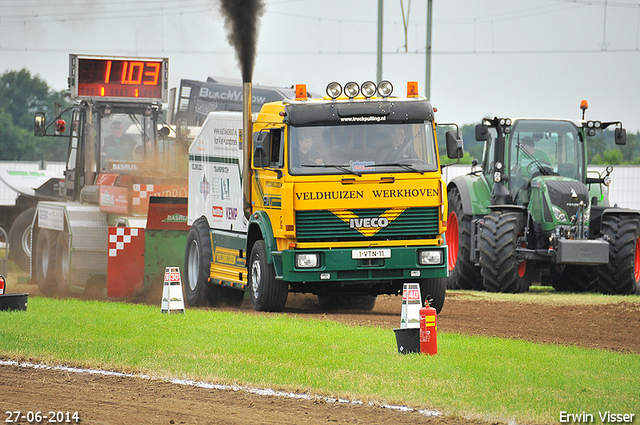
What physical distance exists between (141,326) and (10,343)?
1971mm

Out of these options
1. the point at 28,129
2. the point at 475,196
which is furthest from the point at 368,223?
the point at 28,129

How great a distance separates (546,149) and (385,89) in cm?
613

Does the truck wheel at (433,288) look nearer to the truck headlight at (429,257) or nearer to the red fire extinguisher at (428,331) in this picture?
the truck headlight at (429,257)

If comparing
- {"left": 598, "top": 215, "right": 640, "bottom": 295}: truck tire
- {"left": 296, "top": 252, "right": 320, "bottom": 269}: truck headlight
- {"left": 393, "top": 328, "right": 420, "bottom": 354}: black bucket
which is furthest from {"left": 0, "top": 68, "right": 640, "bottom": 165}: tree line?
{"left": 393, "top": 328, "right": 420, "bottom": 354}: black bucket

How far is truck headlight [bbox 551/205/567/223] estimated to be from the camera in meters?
18.6

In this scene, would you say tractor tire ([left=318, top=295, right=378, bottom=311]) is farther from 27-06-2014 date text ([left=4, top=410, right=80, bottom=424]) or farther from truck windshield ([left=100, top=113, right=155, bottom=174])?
27-06-2014 date text ([left=4, top=410, right=80, bottom=424])

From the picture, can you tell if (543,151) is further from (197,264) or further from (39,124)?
(39,124)

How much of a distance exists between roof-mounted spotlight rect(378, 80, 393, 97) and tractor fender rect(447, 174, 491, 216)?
6.01 m

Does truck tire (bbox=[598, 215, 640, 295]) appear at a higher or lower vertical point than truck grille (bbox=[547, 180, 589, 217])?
lower

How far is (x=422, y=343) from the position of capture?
10398 millimetres

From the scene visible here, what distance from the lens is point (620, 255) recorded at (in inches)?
727

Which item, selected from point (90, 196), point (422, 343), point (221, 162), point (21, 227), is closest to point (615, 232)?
point (221, 162)

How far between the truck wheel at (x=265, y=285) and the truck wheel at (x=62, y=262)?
7.11 metres

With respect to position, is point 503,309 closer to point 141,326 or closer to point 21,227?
point 141,326
